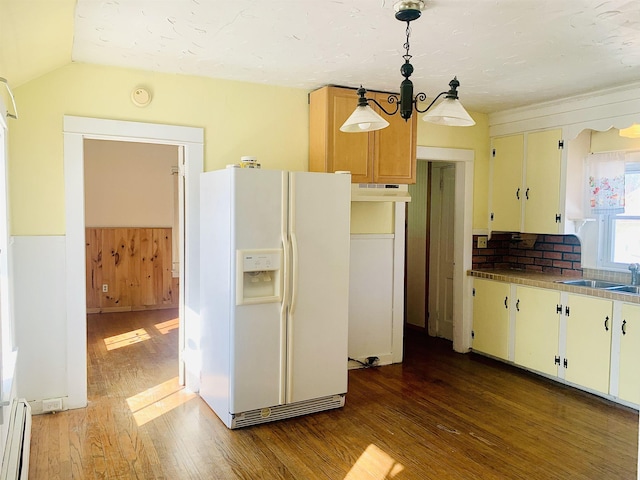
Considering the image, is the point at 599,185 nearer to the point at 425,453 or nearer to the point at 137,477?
the point at 425,453

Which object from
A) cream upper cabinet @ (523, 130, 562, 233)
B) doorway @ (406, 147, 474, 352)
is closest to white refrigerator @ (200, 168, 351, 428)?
doorway @ (406, 147, 474, 352)

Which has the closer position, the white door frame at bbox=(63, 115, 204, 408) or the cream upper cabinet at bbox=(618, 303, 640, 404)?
the white door frame at bbox=(63, 115, 204, 408)

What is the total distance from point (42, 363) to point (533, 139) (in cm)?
434

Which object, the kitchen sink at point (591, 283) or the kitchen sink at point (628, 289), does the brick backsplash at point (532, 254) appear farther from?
the kitchen sink at point (628, 289)

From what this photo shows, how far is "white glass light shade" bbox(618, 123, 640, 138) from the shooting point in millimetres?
3983

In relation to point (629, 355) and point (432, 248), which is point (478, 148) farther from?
point (629, 355)

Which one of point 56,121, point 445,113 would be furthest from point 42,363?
point 445,113

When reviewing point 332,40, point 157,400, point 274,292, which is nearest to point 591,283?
point 274,292

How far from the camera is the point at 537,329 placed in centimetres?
429

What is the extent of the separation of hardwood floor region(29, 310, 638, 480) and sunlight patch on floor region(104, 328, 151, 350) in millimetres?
737

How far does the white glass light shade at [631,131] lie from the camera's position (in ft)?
13.1

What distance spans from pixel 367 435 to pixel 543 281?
209 cm

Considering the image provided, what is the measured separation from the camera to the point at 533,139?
4.61 meters

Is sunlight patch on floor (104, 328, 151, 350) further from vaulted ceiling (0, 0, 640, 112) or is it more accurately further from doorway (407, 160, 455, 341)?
doorway (407, 160, 455, 341)
